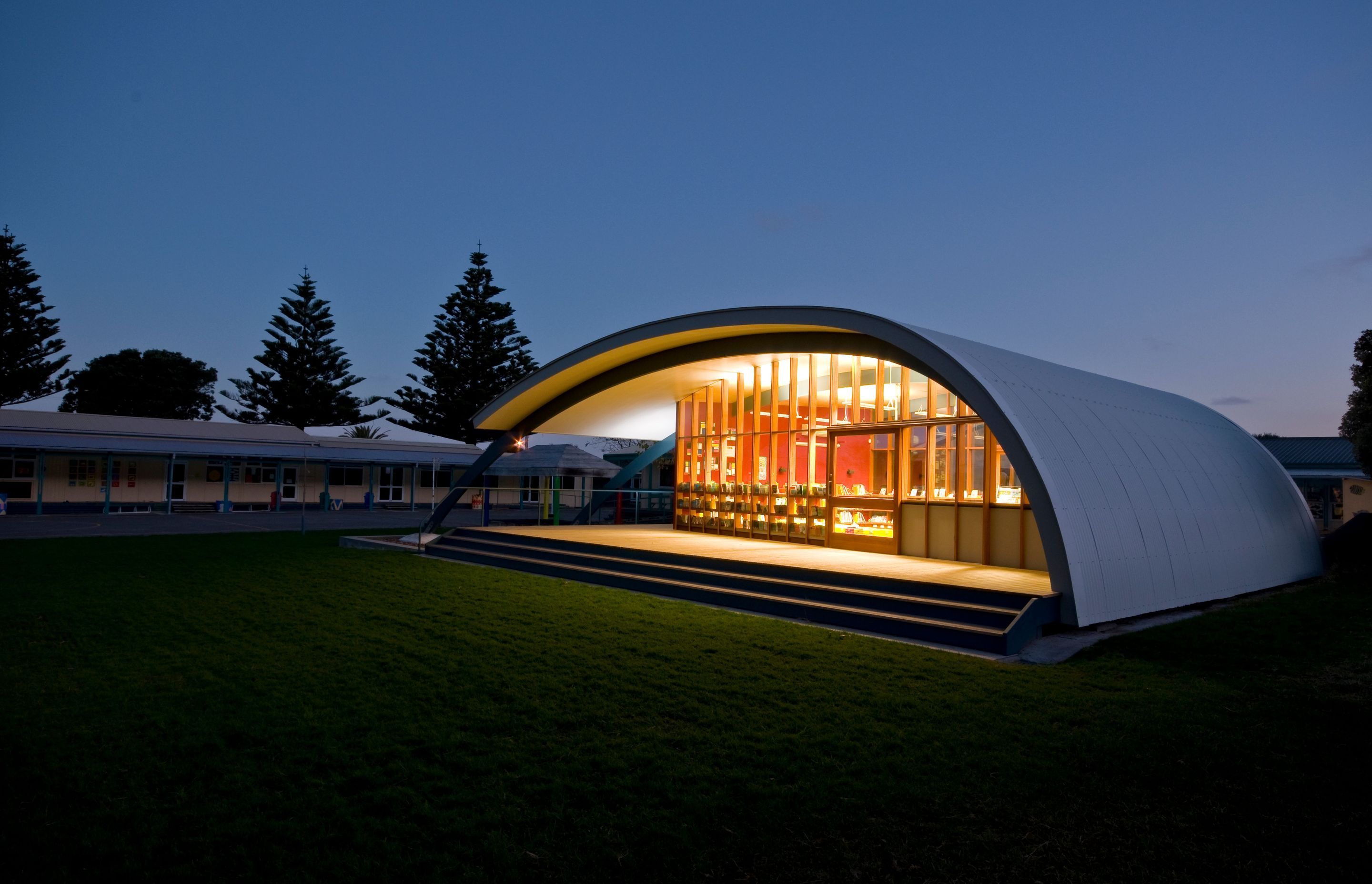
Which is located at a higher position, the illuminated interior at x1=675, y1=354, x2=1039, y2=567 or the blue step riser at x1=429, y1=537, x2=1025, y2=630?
the illuminated interior at x1=675, y1=354, x2=1039, y2=567

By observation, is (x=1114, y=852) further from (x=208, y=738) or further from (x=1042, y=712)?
(x=208, y=738)

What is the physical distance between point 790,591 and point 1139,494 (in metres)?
4.50

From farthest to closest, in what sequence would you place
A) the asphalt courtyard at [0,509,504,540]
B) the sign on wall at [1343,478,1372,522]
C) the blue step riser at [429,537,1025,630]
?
the sign on wall at [1343,478,1372,522], the asphalt courtyard at [0,509,504,540], the blue step riser at [429,537,1025,630]

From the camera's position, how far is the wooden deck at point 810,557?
372 inches

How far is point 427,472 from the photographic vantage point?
3738 cm

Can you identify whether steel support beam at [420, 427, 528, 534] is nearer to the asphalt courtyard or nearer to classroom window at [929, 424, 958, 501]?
the asphalt courtyard

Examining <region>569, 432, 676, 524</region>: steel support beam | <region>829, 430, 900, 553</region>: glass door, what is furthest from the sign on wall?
<region>569, 432, 676, 524</region>: steel support beam

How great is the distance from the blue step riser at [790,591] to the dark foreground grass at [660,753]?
2.76 feet

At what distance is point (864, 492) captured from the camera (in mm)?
13805

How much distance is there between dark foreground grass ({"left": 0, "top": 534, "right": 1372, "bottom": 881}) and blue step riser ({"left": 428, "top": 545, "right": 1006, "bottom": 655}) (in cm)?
45

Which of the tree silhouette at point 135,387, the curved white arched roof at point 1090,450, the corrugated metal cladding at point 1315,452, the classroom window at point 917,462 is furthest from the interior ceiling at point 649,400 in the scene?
the tree silhouette at point 135,387

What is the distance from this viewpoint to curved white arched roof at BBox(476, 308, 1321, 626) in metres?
Answer: 8.91

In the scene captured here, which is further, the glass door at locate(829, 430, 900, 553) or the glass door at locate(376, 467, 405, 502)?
the glass door at locate(376, 467, 405, 502)

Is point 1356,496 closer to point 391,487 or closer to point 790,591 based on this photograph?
point 790,591
